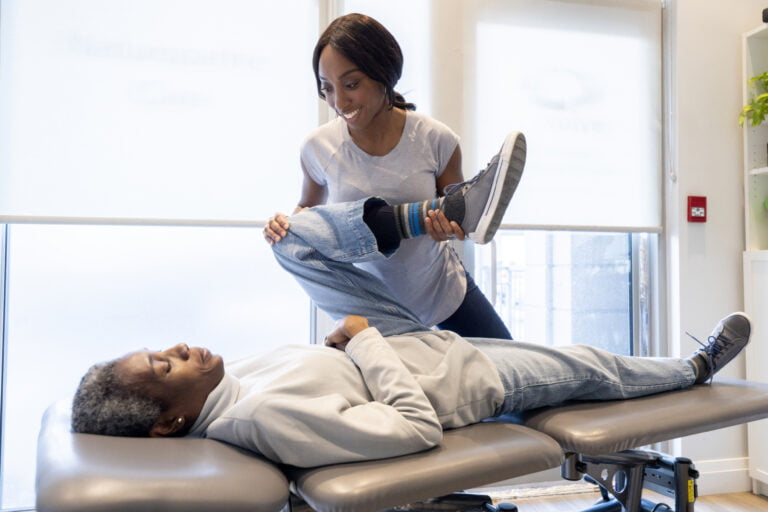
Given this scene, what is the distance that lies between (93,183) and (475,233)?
4.54 ft

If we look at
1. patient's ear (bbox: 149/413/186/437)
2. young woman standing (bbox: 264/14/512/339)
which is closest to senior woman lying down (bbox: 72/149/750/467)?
patient's ear (bbox: 149/413/186/437)

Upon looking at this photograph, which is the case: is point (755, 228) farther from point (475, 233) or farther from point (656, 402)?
point (475, 233)

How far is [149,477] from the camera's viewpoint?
0.80m

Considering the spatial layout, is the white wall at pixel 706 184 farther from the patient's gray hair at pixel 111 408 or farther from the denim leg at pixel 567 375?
the patient's gray hair at pixel 111 408

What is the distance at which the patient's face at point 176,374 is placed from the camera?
108 cm

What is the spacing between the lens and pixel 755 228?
2.50m

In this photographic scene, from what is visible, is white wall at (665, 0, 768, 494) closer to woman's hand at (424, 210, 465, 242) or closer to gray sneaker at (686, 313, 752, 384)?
gray sneaker at (686, 313, 752, 384)

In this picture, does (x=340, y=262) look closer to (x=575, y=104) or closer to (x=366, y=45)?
(x=366, y=45)

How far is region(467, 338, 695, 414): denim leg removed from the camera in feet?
4.13

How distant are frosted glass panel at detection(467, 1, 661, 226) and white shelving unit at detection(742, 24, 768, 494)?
348 millimetres

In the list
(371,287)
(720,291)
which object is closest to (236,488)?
(371,287)

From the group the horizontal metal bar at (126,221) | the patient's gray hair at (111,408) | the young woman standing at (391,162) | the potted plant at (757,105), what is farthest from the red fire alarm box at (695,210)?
the patient's gray hair at (111,408)

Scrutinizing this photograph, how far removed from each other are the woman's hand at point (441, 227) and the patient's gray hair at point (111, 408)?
0.64 metres

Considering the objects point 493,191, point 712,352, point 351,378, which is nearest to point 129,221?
point 351,378
